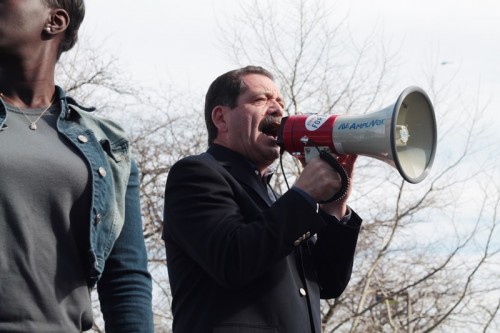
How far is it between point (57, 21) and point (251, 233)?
1.11m

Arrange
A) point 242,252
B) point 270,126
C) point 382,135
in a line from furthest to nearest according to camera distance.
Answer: point 270,126 → point 382,135 → point 242,252

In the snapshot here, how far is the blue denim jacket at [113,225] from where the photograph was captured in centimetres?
248

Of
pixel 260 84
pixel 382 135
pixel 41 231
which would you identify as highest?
pixel 260 84

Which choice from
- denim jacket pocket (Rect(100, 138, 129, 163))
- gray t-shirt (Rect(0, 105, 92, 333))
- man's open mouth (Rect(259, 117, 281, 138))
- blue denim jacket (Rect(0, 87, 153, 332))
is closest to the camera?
gray t-shirt (Rect(0, 105, 92, 333))

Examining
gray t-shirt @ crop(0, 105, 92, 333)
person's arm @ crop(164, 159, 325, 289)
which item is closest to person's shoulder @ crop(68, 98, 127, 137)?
gray t-shirt @ crop(0, 105, 92, 333)

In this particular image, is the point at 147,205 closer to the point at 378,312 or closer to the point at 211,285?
the point at 378,312

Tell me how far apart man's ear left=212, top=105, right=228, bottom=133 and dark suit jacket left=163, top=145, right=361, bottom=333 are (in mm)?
308

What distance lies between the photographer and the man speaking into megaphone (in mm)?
3350

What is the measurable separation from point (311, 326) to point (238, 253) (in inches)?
19.8

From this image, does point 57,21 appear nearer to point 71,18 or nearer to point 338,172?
point 71,18

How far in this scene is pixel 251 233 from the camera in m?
3.34

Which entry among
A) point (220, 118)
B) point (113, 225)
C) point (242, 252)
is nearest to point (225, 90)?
point (220, 118)

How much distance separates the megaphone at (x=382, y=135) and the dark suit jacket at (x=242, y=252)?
27cm

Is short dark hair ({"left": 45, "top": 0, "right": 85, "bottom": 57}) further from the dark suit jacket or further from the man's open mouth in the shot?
Result: the man's open mouth
